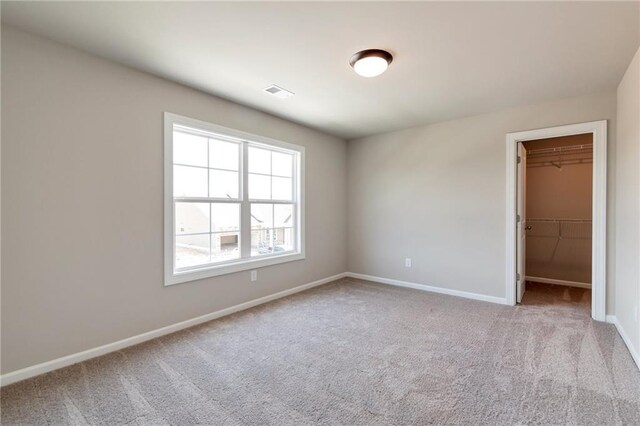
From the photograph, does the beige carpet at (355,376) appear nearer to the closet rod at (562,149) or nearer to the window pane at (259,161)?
the window pane at (259,161)

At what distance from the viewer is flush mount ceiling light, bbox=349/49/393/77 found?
2.36 metres

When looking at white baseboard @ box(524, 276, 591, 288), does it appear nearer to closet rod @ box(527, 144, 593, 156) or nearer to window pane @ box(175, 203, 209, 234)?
closet rod @ box(527, 144, 593, 156)

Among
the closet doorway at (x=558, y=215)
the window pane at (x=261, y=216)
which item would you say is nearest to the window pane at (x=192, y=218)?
the window pane at (x=261, y=216)

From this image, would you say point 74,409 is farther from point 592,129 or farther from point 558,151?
point 558,151

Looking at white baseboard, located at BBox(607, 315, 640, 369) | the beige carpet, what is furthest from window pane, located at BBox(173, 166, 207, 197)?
white baseboard, located at BBox(607, 315, 640, 369)

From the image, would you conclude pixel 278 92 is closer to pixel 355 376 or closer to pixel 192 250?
pixel 192 250

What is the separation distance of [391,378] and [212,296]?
210cm

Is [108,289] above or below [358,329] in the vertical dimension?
above

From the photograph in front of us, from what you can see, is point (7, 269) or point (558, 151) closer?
point (7, 269)

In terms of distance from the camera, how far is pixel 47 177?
2236mm

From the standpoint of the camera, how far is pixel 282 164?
434cm

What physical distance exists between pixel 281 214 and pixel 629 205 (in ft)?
12.2

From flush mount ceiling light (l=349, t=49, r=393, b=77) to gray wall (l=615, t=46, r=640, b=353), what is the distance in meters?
1.98

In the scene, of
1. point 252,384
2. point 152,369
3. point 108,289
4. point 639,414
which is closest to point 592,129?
point 639,414
